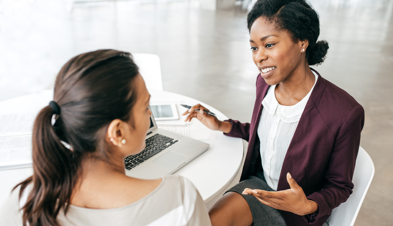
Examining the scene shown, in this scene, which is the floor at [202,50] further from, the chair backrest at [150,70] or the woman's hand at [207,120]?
the woman's hand at [207,120]

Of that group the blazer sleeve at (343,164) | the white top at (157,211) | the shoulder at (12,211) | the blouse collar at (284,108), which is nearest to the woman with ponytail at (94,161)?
the white top at (157,211)

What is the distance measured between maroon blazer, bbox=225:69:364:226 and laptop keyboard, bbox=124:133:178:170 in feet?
1.70

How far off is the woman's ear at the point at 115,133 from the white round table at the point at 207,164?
475 mm

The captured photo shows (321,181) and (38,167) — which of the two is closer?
(38,167)

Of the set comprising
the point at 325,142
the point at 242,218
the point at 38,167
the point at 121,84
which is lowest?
the point at 242,218

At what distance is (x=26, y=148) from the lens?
51.8 inches

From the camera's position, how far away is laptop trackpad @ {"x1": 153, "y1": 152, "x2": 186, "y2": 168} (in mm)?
1230

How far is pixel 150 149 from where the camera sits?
1.32m


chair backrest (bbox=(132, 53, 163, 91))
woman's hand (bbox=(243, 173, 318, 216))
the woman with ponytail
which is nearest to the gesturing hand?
woman's hand (bbox=(243, 173, 318, 216))

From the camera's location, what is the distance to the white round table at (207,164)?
115 cm

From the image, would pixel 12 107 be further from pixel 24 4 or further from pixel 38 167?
pixel 24 4

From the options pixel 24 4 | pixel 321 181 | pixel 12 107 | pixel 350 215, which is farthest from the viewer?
pixel 24 4

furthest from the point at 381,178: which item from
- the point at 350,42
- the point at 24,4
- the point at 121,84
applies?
the point at 24,4

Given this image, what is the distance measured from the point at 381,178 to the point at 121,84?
255cm
